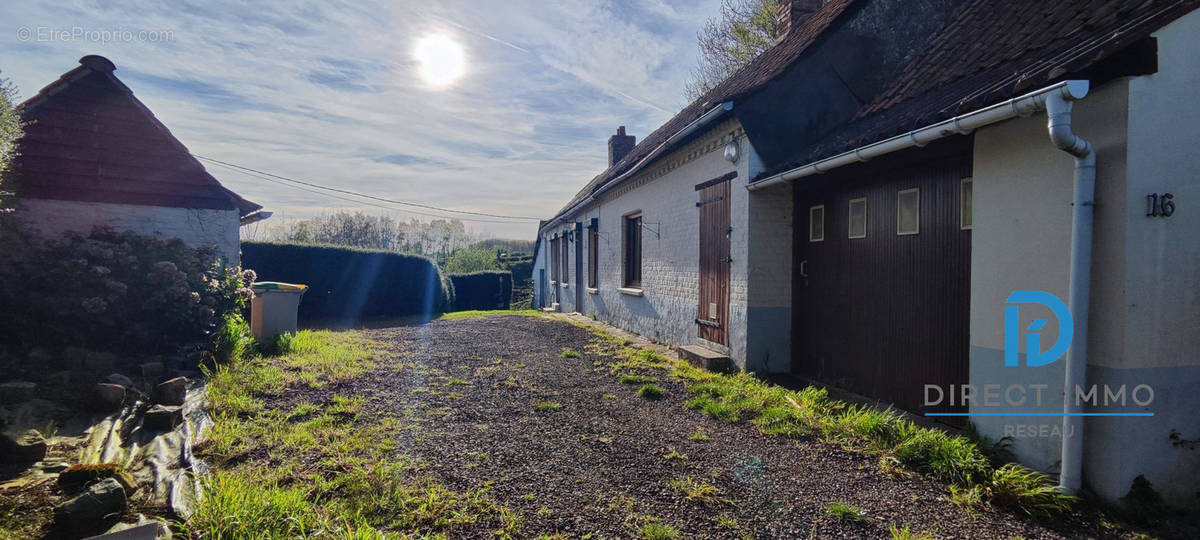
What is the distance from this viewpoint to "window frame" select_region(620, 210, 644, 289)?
10438 mm

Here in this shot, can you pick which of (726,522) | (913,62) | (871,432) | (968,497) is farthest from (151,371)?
(913,62)

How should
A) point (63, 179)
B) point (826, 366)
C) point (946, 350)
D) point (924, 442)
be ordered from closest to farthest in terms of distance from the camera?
point (924, 442)
point (946, 350)
point (826, 366)
point (63, 179)

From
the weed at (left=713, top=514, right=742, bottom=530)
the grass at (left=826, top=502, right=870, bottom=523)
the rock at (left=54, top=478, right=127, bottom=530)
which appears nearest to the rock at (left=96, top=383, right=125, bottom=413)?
the rock at (left=54, top=478, right=127, bottom=530)

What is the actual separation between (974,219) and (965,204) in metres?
0.25

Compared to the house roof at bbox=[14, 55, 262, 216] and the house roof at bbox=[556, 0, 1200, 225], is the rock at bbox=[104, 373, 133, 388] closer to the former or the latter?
the house roof at bbox=[14, 55, 262, 216]

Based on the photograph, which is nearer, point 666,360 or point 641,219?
point 666,360

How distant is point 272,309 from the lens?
25.7 feet

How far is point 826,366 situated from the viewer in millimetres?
5410

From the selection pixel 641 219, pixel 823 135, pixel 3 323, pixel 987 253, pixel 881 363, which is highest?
pixel 823 135

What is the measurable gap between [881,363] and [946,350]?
2.31 feet

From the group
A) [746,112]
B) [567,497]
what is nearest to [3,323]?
[567,497]

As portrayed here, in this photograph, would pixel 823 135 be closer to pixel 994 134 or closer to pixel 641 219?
pixel 994 134

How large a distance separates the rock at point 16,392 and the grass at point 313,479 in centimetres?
112

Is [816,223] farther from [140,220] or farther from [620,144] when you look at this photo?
[620,144]
